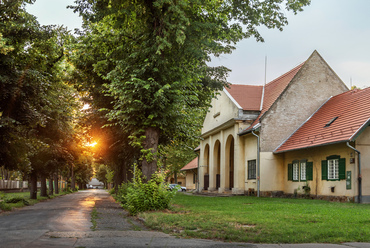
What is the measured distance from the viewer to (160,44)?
14.6 metres

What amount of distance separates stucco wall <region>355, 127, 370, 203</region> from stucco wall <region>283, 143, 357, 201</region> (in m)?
0.42

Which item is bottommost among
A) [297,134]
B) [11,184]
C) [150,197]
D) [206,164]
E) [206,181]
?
[11,184]

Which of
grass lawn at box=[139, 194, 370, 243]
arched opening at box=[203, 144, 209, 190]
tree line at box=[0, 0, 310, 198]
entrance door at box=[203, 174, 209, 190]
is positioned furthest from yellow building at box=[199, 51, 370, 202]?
grass lawn at box=[139, 194, 370, 243]

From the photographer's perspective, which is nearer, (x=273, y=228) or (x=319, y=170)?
(x=273, y=228)

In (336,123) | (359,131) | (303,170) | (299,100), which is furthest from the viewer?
(299,100)

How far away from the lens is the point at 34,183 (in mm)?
34562

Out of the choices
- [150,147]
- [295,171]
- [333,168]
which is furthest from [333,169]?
[150,147]

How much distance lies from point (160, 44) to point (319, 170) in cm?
1463

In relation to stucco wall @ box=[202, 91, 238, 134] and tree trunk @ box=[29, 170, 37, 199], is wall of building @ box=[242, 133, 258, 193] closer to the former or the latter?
stucco wall @ box=[202, 91, 238, 134]

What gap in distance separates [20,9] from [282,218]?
50.8ft

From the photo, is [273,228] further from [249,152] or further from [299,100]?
[249,152]

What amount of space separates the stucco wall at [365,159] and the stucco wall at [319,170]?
0.42 metres

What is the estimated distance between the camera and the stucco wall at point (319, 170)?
2169 cm

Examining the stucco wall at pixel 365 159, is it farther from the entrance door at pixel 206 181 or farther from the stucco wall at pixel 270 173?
the entrance door at pixel 206 181
